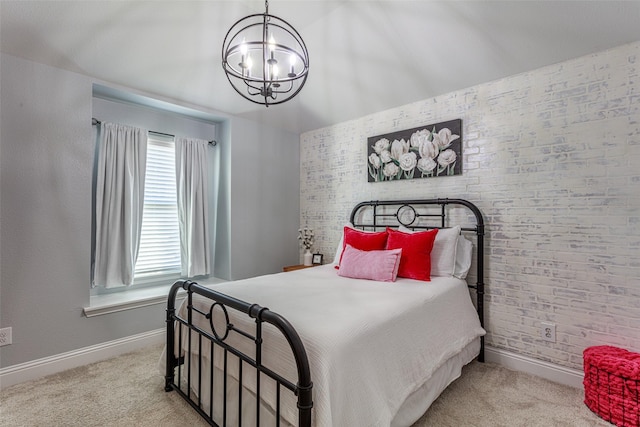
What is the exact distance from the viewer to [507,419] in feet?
6.21

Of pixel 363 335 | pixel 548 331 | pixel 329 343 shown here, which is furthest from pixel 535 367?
pixel 329 343

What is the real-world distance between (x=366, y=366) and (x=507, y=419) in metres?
1.16

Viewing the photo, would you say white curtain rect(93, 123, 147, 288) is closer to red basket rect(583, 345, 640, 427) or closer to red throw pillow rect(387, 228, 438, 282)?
red throw pillow rect(387, 228, 438, 282)

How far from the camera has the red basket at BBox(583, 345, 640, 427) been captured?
1786 mm

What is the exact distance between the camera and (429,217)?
310cm

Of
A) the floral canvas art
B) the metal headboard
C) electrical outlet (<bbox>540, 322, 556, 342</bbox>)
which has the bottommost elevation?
electrical outlet (<bbox>540, 322, 556, 342</bbox>)

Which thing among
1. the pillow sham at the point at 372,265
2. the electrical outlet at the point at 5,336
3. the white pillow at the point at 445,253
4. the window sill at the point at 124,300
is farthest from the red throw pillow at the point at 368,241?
the electrical outlet at the point at 5,336

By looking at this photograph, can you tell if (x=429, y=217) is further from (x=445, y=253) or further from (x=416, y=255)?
(x=416, y=255)

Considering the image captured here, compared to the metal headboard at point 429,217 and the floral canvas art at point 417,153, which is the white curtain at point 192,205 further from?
the floral canvas art at point 417,153

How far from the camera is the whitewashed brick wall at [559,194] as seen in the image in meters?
2.12

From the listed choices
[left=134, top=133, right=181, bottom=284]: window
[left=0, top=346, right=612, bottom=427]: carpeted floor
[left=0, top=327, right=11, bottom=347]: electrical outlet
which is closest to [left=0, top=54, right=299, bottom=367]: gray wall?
[left=0, top=327, right=11, bottom=347]: electrical outlet

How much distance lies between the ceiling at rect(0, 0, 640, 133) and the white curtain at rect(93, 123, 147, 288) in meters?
0.55

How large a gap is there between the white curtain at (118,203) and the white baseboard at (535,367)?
3.45m

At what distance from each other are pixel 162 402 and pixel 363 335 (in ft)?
5.01
